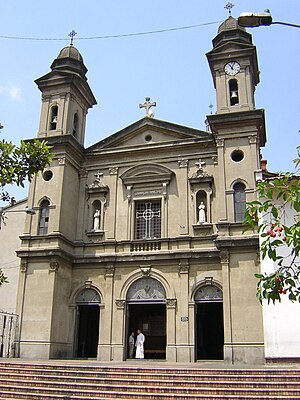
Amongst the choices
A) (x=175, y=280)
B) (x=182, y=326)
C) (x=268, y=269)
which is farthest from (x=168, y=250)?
(x=268, y=269)

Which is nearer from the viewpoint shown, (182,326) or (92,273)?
(182,326)

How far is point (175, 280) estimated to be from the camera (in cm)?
2081

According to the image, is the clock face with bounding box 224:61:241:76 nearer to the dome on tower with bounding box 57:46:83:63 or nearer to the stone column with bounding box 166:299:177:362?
A: the dome on tower with bounding box 57:46:83:63

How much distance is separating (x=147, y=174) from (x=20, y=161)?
13.8 metres

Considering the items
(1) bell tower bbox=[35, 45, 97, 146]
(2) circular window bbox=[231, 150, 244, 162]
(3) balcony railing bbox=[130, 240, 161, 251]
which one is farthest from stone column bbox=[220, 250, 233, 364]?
(1) bell tower bbox=[35, 45, 97, 146]

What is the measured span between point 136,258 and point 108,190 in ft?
13.2

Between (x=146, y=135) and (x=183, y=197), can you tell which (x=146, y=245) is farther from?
(x=146, y=135)

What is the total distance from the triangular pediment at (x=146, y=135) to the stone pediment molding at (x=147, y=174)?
1270mm

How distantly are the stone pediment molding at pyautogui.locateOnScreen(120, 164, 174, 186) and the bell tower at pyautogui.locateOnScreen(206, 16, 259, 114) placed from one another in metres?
3.89

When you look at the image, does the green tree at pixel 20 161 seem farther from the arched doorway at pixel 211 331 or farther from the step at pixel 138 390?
the arched doorway at pixel 211 331

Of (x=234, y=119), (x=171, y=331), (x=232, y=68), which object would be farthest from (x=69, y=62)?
(x=171, y=331)

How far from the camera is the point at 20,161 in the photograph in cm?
941

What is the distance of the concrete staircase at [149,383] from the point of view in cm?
1149

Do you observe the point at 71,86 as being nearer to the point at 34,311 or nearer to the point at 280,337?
the point at 34,311
